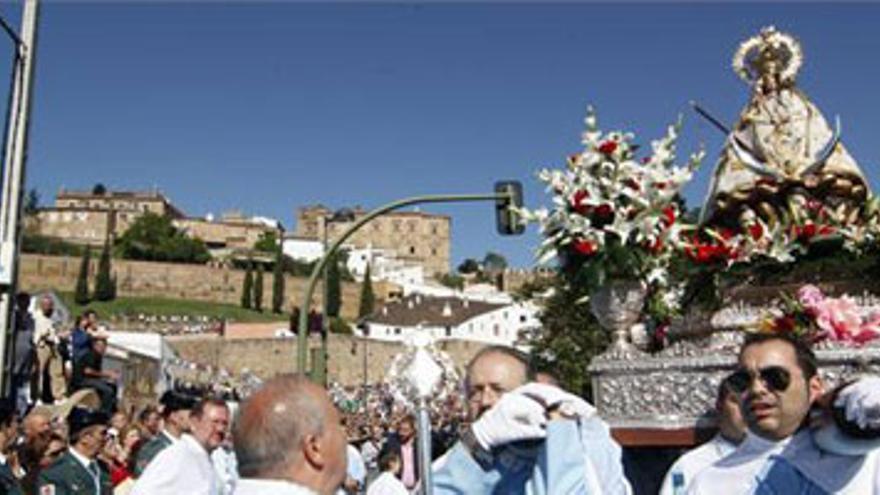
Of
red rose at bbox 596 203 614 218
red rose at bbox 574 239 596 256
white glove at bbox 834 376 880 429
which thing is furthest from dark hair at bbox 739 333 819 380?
red rose at bbox 596 203 614 218

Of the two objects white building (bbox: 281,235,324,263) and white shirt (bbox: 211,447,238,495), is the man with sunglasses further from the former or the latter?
white building (bbox: 281,235,324,263)

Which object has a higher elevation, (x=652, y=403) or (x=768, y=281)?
(x=768, y=281)

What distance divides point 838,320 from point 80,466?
522 centimetres

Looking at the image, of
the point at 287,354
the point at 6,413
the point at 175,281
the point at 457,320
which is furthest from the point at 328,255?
the point at 175,281

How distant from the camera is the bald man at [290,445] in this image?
11.0 ft

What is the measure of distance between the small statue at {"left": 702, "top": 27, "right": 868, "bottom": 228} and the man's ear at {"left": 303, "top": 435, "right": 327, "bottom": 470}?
669cm

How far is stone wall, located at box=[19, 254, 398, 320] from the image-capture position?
405 feet

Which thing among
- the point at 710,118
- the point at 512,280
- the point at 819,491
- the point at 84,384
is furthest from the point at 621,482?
the point at 512,280

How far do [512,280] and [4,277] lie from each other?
148 metres

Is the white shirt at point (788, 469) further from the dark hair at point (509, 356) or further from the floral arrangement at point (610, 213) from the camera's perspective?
the floral arrangement at point (610, 213)

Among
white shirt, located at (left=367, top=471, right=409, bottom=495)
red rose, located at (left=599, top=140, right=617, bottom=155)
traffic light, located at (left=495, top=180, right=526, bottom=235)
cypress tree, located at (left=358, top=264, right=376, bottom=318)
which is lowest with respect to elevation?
→ white shirt, located at (left=367, top=471, right=409, bottom=495)

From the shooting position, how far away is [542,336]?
3969 centimetres

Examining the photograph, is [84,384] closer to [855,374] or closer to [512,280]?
[855,374]

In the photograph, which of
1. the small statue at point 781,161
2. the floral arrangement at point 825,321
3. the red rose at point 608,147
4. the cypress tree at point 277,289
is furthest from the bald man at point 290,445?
the cypress tree at point 277,289
